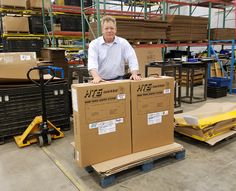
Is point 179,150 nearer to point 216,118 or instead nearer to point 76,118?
point 216,118

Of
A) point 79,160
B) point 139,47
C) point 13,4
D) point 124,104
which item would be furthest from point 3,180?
point 13,4

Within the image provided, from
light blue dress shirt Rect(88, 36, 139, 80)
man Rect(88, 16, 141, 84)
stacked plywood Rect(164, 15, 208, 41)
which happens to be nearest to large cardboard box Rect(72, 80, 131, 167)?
man Rect(88, 16, 141, 84)

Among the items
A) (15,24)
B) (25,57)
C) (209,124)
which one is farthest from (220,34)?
(15,24)

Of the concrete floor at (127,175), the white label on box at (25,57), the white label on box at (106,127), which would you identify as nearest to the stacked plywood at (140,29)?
the white label on box at (25,57)

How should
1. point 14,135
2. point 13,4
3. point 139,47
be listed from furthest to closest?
point 13,4 → point 139,47 → point 14,135

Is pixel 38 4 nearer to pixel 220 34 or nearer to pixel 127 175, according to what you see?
pixel 220 34

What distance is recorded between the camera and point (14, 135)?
377cm

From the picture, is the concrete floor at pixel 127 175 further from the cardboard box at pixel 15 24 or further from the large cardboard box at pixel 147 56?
the cardboard box at pixel 15 24

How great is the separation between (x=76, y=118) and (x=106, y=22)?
1303mm

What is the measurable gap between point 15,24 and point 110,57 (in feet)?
21.7

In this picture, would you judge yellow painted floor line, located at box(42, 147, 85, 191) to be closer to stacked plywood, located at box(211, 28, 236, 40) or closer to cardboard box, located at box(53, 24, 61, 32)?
cardboard box, located at box(53, 24, 61, 32)

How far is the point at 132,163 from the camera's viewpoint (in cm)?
255

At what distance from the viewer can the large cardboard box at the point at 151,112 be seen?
2.69 meters

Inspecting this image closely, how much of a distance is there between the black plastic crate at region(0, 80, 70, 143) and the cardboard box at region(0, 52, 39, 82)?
15 cm
